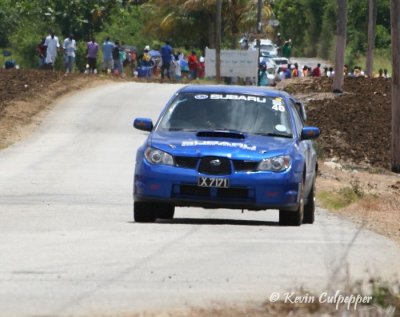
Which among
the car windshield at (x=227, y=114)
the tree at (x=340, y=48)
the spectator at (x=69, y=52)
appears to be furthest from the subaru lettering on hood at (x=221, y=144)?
the spectator at (x=69, y=52)

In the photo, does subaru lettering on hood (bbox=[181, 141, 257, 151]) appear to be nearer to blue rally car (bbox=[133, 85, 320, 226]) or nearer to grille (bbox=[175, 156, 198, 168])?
blue rally car (bbox=[133, 85, 320, 226])

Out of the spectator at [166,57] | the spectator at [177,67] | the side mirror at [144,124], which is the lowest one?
the spectator at [177,67]

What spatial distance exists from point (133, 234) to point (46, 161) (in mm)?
15922

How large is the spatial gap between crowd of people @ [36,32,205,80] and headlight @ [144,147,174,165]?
46957 mm

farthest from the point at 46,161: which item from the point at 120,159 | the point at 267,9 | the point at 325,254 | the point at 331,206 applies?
the point at 267,9

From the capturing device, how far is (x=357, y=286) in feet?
34.4

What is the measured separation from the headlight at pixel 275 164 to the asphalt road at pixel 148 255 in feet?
2.17

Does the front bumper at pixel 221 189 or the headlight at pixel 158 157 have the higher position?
the headlight at pixel 158 157

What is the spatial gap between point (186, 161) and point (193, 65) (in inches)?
2194

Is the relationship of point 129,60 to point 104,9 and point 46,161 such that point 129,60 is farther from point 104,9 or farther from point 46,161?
point 46,161

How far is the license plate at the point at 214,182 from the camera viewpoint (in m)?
16.0

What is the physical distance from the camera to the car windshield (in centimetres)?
1722

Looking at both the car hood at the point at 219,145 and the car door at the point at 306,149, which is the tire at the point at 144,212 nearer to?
the car hood at the point at 219,145

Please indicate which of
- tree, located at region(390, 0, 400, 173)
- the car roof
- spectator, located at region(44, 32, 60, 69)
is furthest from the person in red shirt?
the car roof
